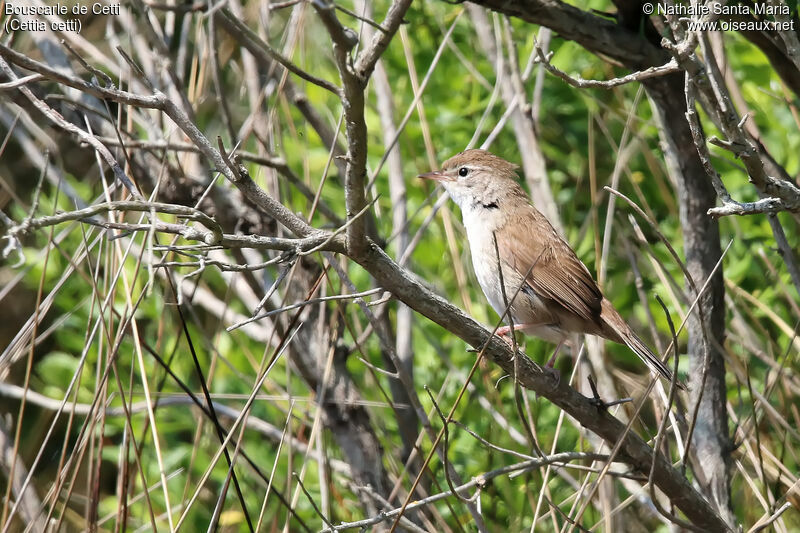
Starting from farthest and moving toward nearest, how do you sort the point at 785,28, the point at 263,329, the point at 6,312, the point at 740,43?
the point at 6,312 → the point at 263,329 → the point at 740,43 → the point at 785,28

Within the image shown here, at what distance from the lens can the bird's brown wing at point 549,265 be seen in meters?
3.47

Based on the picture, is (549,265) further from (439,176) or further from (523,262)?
(439,176)

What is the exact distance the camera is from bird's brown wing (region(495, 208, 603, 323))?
347cm

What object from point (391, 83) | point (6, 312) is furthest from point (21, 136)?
point (6, 312)

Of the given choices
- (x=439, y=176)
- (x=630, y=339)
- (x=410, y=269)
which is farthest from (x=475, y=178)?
(x=630, y=339)

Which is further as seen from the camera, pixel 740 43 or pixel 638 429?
pixel 638 429

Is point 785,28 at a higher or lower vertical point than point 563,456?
higher

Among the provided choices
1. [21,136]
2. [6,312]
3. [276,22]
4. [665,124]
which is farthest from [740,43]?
[6,312]

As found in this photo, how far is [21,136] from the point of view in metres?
4.24

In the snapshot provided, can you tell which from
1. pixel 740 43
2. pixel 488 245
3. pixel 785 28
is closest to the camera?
pixel 785 28

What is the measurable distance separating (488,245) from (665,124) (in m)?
0.88

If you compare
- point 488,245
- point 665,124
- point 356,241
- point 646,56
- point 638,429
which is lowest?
point 638,429

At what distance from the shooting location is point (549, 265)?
3.60 metres

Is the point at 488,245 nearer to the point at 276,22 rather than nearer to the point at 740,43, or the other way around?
the point at 740,43
